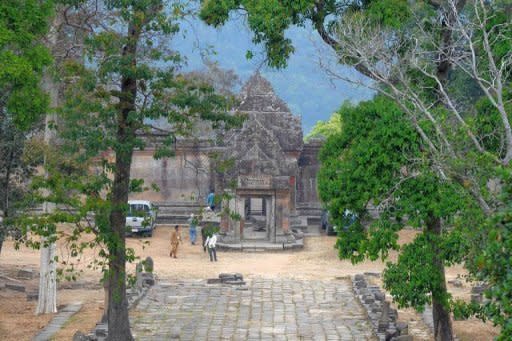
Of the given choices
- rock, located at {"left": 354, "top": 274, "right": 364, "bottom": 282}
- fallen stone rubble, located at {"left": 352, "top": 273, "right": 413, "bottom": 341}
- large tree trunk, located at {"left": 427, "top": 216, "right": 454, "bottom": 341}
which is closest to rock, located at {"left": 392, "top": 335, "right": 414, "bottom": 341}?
fallen stone rubble, located at {"left": 352, "top": 273, "right": 413, "bottom": 341}

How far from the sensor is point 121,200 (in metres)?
18.3

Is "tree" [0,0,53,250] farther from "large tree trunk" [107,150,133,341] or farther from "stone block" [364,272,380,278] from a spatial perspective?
"stone block" [364,272,380,278]

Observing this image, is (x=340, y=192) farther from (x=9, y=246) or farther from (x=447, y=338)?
(x=9, y=246)

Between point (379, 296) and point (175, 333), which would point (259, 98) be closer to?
point (379, 296)

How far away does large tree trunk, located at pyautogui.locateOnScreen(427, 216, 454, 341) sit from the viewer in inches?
682

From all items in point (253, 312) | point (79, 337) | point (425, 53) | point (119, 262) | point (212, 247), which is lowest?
point (79, 337)

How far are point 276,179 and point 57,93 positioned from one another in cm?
1429

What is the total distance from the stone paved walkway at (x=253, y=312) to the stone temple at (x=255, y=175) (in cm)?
651

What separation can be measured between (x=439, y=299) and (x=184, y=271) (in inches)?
570

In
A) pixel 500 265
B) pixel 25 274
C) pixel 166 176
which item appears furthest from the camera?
pixel 166 176

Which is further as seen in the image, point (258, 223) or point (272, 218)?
point (258, 223)

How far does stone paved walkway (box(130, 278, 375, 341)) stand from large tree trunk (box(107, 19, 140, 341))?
1960 millimetres

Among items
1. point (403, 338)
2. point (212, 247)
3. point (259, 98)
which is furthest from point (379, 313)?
point (259, 98)

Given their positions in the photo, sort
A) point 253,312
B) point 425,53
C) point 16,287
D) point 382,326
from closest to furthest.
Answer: point 425,53 → point 382,326 → point 253,312 → point 16,287
